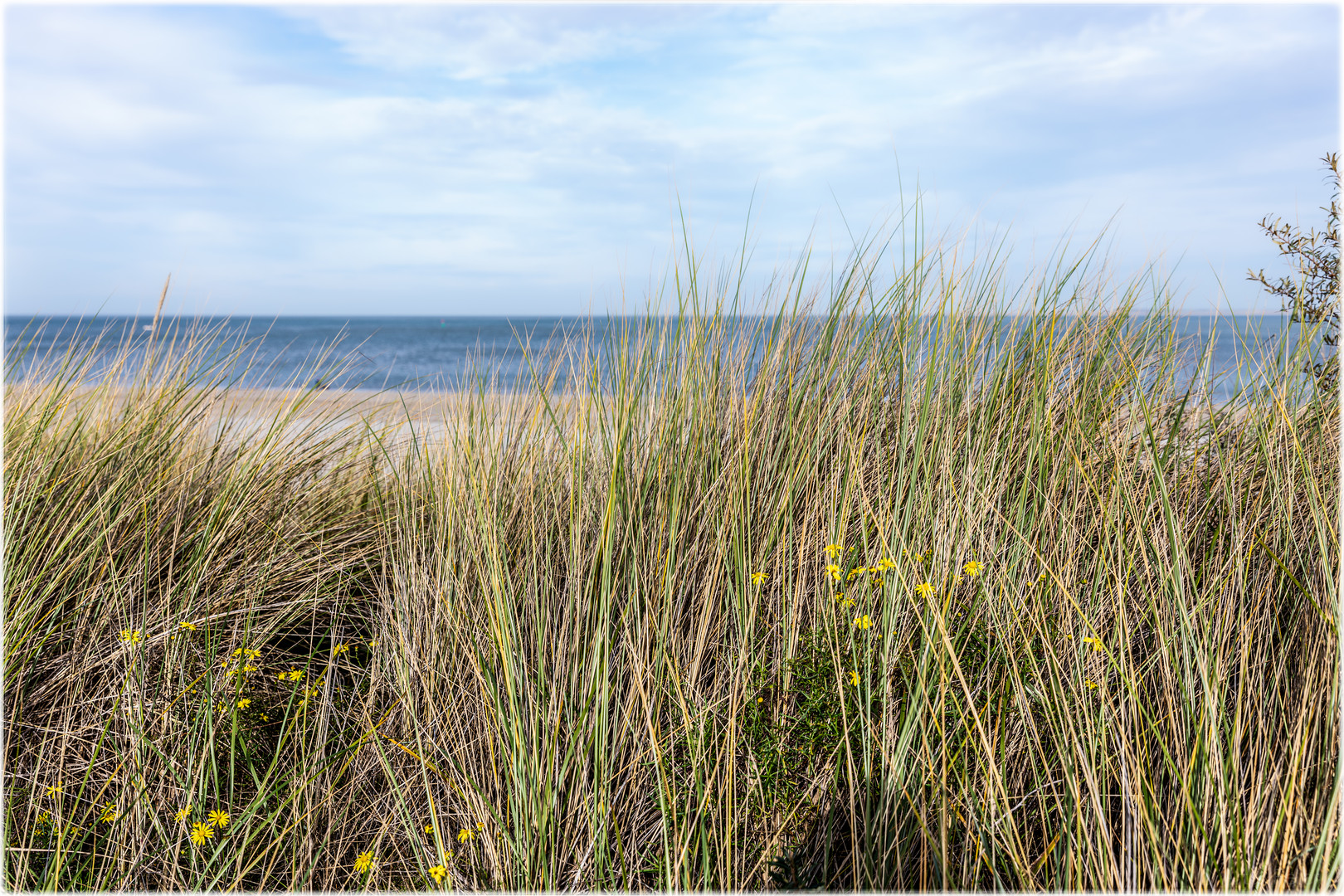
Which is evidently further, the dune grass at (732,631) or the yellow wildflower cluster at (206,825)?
the yellow wildflower cluster at (206,825)

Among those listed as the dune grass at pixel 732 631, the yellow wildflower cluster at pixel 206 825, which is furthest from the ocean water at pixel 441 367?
A: the yellow wildflower cluster at pixel 206 825

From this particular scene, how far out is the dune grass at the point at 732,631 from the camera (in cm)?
150

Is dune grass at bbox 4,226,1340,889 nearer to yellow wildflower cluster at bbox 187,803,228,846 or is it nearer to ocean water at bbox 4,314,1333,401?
yellow wildflower cluster at bbox 187,803,228,846

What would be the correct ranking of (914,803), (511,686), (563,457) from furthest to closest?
(563,457)
(511,686)
(914,803)

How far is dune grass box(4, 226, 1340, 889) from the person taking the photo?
4.93ft

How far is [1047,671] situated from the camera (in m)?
1.64

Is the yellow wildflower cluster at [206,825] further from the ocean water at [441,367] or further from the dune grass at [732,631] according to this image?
the ocean water at [441,367]

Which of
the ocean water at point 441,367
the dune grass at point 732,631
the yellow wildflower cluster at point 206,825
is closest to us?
the dune grass at point 732,631

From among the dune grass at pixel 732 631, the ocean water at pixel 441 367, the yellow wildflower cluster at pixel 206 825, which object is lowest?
the yellow wildflower cluster at pixel 206 825

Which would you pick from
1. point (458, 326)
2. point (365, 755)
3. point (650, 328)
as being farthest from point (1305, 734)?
point (458, 326)

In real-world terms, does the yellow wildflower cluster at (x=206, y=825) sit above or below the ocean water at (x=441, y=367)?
below

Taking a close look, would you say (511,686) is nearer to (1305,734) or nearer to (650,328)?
(650,328)

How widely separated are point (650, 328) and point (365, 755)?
1487 millimetres

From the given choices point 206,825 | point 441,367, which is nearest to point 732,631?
point 206,825
